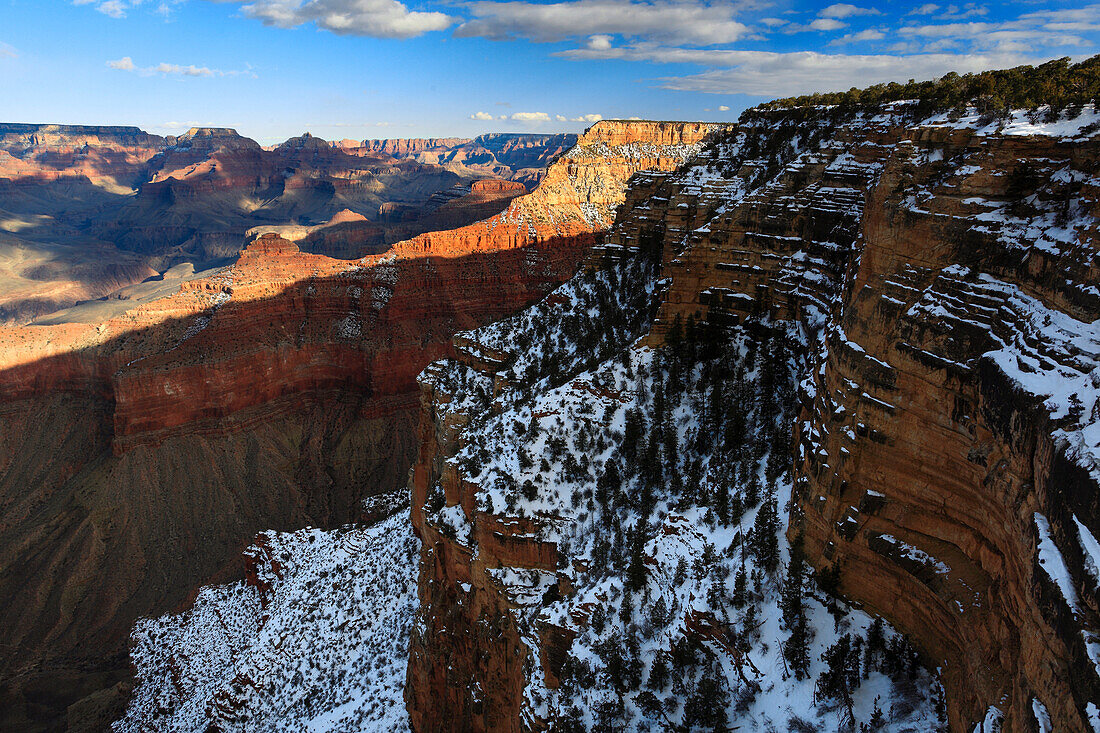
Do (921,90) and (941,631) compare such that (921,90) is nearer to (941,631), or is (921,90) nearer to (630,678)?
(941,631)

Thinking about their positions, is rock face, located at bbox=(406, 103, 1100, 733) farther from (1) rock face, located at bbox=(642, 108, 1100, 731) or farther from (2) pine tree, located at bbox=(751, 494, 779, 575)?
(2) pine tree, located at bbox=(751, 494, 779, 575)

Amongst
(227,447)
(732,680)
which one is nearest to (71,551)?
(227,447)

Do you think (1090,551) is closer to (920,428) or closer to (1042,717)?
(1042,717)

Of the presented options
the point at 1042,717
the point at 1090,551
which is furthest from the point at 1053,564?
the point at 1042,717

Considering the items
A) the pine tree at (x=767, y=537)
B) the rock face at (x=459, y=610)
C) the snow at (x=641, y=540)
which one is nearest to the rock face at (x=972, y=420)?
the pine tree at (x=767, y=537)

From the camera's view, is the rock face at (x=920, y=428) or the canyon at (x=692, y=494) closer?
the rock face at (x=920, y=428)

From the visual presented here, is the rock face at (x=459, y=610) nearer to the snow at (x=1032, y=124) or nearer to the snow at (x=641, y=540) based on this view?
the snow at (x=641, y=540)
